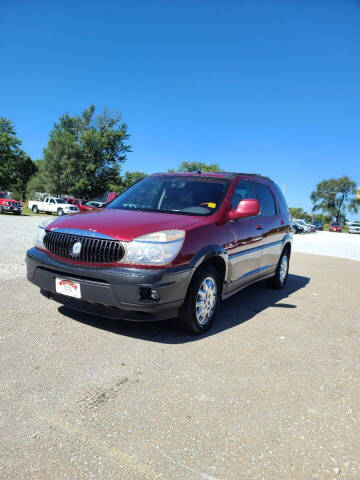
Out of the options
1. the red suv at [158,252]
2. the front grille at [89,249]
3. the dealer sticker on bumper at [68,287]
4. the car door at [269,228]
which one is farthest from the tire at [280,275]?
the dealer sticker on bumper at [68,287]

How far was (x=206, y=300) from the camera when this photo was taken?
372 centimetres

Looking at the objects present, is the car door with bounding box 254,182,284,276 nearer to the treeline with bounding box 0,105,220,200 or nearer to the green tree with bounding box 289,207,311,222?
the treeline with bounding box 0,105,220,200

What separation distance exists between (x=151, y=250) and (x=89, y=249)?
0.61 m

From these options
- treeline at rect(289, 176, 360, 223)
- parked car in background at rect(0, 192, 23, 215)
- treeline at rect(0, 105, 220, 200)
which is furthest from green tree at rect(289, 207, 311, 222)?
parked car in background at rect(0, 192, 23, 215)

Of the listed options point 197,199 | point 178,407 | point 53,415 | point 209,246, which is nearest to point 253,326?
point 209,246

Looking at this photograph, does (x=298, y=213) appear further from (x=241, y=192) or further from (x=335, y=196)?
(x=241, y=192)

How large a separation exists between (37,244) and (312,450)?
126 inches

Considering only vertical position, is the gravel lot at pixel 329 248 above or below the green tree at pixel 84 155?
below

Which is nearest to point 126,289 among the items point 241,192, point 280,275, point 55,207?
point 241,192

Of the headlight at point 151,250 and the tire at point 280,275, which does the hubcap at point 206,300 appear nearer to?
the headlight at point 151,250

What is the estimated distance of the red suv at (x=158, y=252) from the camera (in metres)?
3.14

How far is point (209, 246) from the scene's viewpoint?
142 inches

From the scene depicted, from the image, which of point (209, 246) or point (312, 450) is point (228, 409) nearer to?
point (312, 450)

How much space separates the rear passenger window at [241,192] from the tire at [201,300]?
1.01 metres
